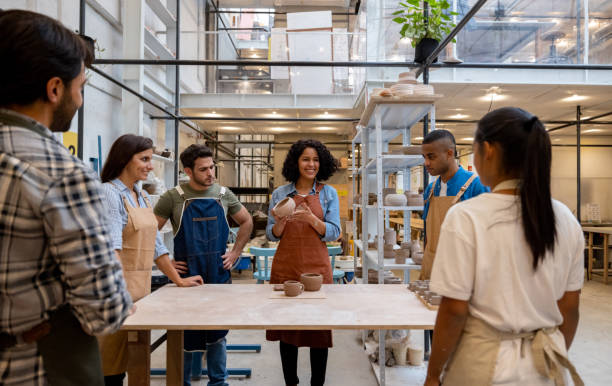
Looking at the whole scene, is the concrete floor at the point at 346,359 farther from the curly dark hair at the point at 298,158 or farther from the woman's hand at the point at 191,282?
the curly dark hair at the point at 298,158

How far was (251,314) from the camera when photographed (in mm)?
1700

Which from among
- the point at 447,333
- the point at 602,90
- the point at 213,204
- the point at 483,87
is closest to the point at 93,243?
the point at 447,333

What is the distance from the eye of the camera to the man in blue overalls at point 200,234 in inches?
97.7

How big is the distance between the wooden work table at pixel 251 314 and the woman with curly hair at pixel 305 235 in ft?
1.01

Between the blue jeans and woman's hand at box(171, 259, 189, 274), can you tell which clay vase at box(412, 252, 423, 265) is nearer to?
the blue jeans

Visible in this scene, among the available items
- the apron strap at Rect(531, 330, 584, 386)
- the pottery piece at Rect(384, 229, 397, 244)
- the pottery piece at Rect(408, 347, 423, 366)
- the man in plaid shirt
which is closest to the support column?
the pottery piece at Rect(384, 229, 397, 244)

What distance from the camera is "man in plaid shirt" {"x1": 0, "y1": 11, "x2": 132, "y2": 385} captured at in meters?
0.77

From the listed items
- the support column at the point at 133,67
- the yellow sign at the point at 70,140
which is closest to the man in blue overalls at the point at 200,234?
the yellow sign at the point at 70,140

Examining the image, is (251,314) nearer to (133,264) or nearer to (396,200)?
(133,264)

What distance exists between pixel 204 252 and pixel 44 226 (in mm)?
1753

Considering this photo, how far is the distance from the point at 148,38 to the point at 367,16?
12.5 feet

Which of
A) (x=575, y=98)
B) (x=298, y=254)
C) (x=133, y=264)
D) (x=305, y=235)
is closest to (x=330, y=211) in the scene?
(x=305, y=235)

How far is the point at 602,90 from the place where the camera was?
671cm

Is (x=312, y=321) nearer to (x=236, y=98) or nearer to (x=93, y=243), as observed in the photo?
(x=93, y=243)
